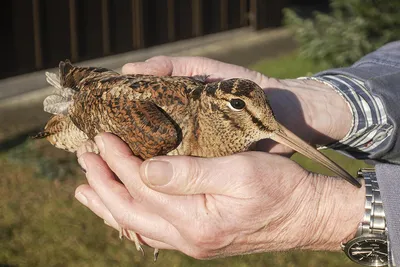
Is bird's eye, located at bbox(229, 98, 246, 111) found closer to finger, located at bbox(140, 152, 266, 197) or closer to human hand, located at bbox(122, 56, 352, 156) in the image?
finger, located at bbox(140, 152, 266, 197)

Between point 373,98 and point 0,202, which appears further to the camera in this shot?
point 0,202

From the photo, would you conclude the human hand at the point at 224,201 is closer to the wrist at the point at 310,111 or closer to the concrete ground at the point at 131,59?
the wrist at the point at 310,111

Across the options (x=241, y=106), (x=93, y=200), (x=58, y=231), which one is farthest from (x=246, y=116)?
(x=58, y=231)

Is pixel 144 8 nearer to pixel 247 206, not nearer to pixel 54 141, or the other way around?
pixel 54 141

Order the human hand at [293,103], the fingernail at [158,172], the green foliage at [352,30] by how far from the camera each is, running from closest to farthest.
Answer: the fingernail at [158,172] → the human hand at [293,103] → the green foliage at [352,30]

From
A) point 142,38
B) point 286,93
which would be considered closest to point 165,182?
point 286,93

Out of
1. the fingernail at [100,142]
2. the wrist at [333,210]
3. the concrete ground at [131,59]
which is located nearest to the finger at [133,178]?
the fingernail at [100,142]
